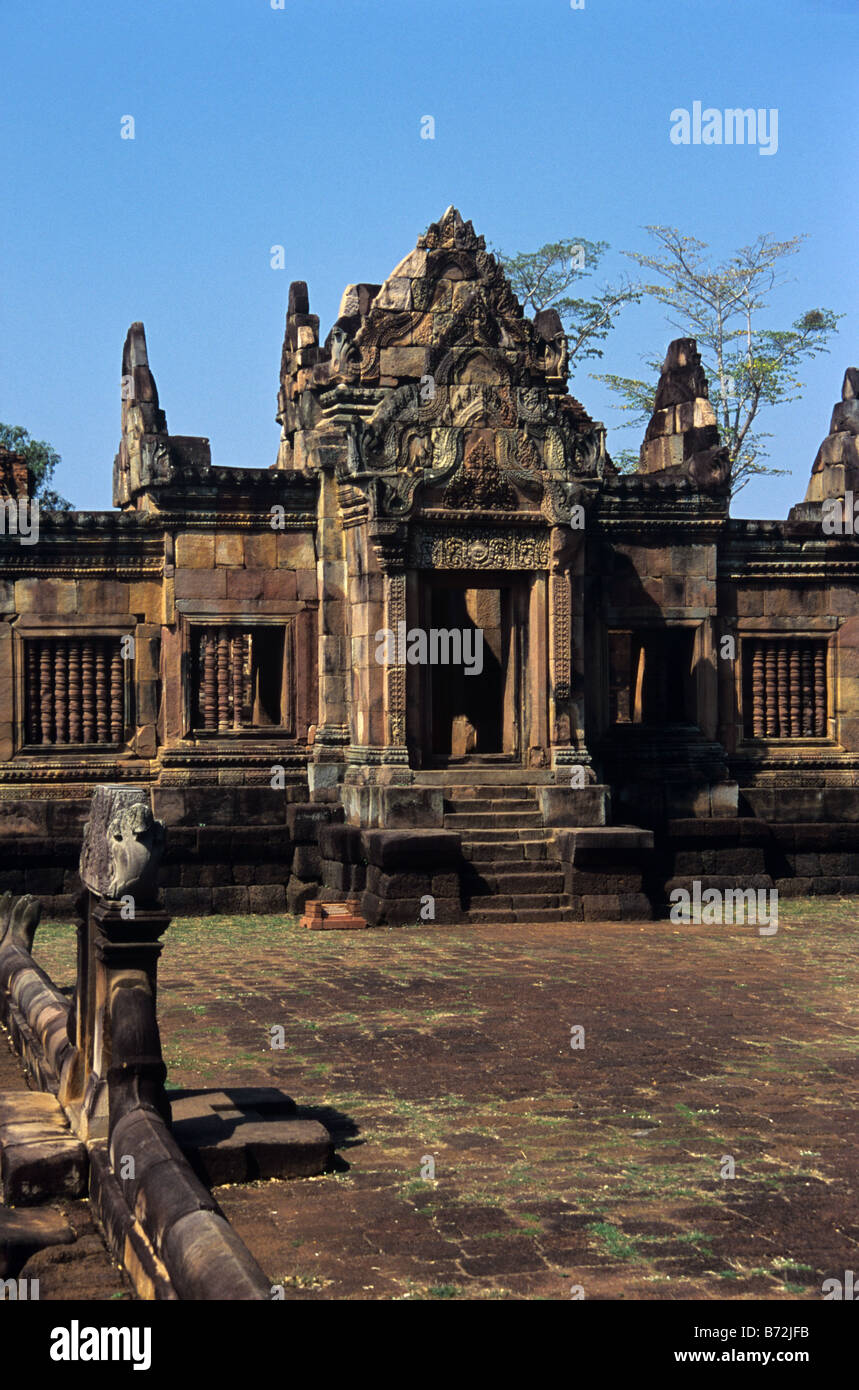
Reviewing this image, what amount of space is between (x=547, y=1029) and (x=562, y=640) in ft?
24.9

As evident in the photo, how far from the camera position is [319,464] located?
1808 centimetres

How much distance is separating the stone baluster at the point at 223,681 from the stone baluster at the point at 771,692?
20.0 ft

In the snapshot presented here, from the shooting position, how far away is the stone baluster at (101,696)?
18.1 m

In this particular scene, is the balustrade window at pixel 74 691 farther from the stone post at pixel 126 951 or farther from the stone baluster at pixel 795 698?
the stone post at pixel 126 951

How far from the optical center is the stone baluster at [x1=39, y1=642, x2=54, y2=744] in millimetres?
17969

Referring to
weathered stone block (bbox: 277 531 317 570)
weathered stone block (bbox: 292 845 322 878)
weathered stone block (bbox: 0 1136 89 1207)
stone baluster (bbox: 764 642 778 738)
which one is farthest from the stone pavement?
stone baluster (bbox: 764 642 778 738)

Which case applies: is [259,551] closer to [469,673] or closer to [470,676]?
[469,673]

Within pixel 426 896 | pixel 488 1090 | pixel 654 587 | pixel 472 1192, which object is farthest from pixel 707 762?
pixel 472 1192

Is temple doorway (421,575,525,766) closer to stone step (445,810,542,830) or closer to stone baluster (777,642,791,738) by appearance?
stone baluster (777,642,791,738)

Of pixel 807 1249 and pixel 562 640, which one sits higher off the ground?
pixel 562 640

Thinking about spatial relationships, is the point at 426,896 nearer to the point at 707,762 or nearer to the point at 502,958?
the point at 502,958

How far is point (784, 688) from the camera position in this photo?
64.2ft

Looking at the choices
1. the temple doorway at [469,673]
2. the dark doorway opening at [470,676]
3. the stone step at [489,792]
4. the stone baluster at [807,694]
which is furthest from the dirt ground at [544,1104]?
the dark doorway opening at [470,676]

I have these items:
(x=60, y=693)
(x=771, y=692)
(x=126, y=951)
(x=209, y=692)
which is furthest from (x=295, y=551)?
(x=126, y=951)
